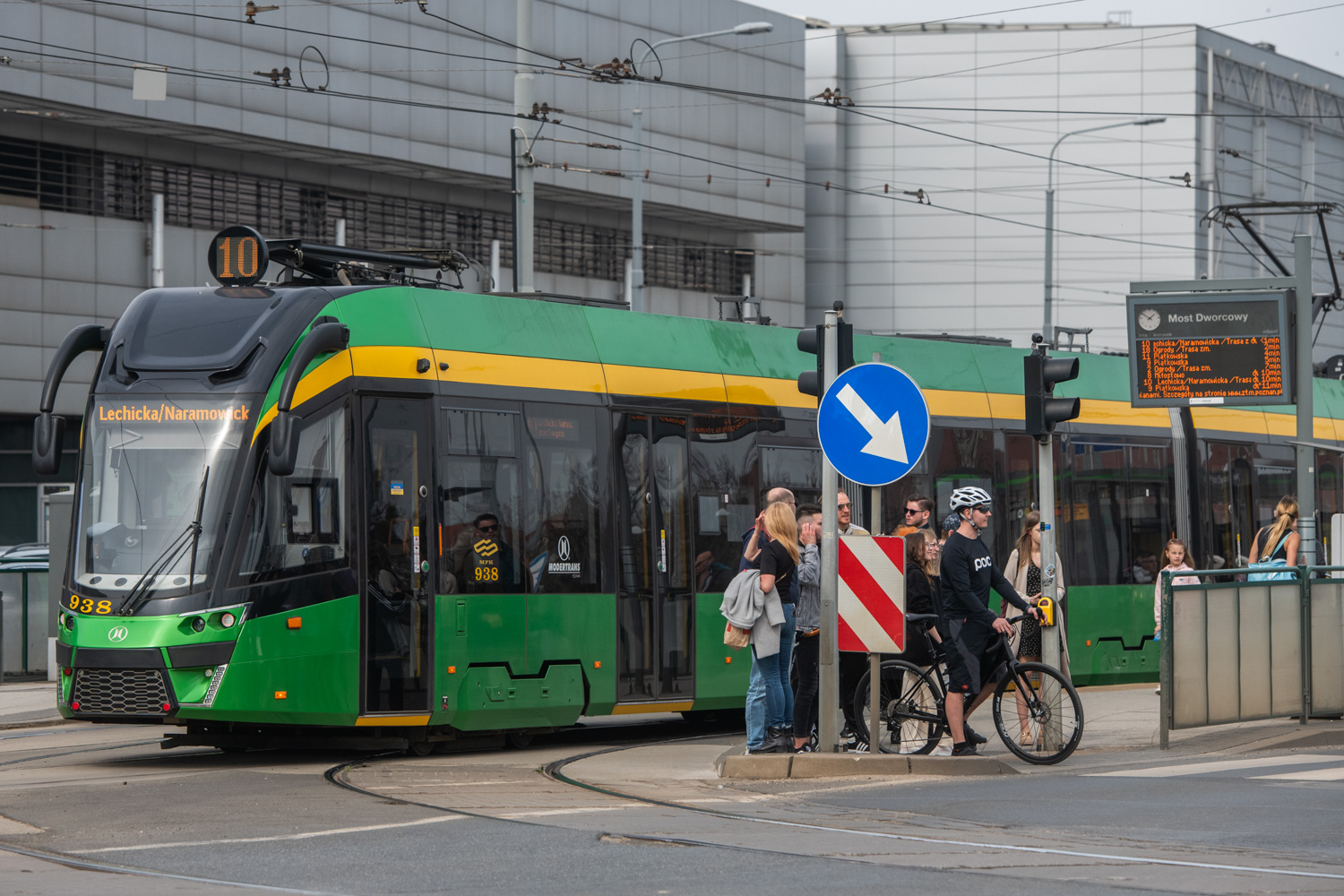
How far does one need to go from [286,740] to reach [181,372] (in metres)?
3.02

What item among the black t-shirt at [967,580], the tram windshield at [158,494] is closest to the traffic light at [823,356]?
the black t-shirt at [967,580]

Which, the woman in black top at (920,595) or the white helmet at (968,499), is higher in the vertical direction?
the white helmet at (968,499)

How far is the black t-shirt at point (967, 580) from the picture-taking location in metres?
11.9

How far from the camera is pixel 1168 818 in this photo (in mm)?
9430

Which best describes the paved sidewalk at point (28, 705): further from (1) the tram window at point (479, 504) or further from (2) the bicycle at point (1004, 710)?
(2) the bicycle at point (1004, 710)

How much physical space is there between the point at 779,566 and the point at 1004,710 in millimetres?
1727

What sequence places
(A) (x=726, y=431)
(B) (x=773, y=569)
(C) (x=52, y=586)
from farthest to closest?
(C) (x=52, y=586) < (A) (x=726, y=431) < (B) (x=773, y=569)

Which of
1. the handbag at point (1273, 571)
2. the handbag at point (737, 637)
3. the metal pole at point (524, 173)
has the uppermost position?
the metal pole at point (524, 173)

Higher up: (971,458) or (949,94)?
(949,94)

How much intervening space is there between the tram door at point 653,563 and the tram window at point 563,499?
10.3 inches

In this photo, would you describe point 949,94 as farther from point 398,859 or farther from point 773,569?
point 398,859

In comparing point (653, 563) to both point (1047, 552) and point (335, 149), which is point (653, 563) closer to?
point (1047, 552)

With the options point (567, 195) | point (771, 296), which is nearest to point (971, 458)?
point (567, 195)

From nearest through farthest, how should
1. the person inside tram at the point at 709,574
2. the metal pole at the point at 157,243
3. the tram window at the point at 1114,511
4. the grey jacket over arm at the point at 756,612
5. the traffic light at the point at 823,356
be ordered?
the grey jacket over arm at the point at 756,612 < the traffic light at the point at 823,356 < the person inside tram at the point at 709,574 < the tram window at the point at 1114,511 < the metal pole at the point at 157,243
